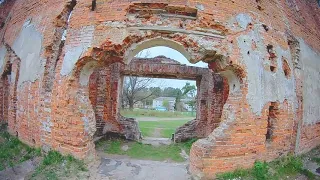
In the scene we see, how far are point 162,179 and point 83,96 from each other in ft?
8.30

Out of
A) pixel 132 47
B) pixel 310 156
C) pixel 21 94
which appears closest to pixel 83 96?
pixel 132 47

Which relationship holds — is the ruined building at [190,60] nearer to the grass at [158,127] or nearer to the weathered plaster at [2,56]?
the weathered plaster at [2,56]

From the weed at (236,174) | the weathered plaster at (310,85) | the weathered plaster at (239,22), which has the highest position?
the weathered plaster at (239,22)

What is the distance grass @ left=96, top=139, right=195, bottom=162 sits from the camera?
693 cm

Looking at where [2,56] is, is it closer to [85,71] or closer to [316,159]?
[85,71]

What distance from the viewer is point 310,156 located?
6.72 m

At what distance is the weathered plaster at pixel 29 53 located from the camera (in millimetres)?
6087

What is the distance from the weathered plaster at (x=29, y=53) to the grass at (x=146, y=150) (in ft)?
9.46

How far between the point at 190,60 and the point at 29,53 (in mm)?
4313

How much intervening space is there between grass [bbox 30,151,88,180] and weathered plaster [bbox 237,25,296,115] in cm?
388

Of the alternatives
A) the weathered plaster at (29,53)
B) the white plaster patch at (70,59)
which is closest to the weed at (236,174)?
the white plaster patch at (70,59)

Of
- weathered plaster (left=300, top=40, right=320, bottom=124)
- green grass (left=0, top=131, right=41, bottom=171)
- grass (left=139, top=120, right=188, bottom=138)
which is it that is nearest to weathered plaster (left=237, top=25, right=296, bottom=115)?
weathered plaster (left=300, top=40, right=320, bottom=124)

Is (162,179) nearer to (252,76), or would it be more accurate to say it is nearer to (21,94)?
(252,76)

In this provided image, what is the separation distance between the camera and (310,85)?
7.21 meters
